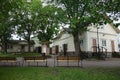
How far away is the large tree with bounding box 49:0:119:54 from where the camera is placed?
14.9 m

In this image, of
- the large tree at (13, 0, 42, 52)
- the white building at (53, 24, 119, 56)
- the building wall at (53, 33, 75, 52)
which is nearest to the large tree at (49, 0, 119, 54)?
the white building at (53, 24, 119, 56)

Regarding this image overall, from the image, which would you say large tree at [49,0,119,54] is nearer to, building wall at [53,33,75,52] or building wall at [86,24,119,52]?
building wall at [86,24,119,52]

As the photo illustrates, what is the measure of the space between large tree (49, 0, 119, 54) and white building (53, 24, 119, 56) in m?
3.78

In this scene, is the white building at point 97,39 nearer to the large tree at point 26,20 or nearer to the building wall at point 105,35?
the building wall at point 105,35

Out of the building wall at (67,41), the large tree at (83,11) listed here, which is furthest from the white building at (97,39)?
the large tree at (83,11)

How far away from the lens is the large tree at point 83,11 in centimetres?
1494

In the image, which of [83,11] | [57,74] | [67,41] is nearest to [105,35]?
[67,41]

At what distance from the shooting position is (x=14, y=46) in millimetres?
60031

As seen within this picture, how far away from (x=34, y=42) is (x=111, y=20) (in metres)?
46.1

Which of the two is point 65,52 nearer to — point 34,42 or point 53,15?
point 53,15

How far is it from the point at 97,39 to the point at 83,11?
8007mm

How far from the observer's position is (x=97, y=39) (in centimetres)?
3500

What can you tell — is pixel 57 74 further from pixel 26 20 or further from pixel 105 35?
pixel 26 20

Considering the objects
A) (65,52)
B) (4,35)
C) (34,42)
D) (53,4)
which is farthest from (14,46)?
(53,4)
